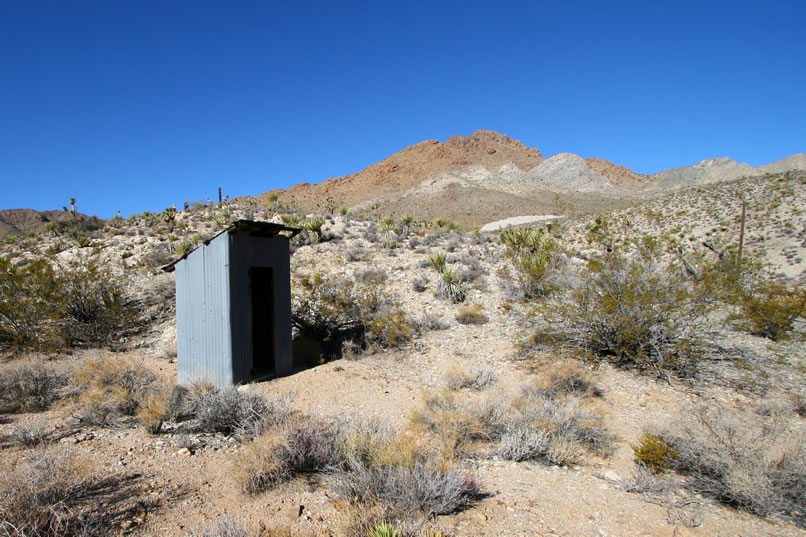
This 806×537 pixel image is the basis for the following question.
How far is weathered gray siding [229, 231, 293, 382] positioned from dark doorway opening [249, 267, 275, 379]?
38.9 inches

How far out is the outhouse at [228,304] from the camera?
7.72 meters

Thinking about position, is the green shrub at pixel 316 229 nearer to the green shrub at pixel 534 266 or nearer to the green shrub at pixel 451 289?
the green shrub at pixel 451 289

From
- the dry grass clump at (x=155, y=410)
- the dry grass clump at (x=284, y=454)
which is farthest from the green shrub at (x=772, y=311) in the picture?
the dry grass clump at (x=155, y=410)

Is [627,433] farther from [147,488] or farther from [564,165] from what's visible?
[564,165]

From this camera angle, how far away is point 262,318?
33.3 ft

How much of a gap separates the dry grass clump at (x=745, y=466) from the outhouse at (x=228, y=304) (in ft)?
21.9

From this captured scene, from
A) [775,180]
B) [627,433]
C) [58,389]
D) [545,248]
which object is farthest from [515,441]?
[775,180]

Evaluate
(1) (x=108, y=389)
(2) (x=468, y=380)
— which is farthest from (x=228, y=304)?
(2) (x=468, y=380)

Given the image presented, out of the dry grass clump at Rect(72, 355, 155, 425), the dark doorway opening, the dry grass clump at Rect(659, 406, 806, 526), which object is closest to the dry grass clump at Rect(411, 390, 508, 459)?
the dry grass clump at Rect(659, 406, 806, 526)

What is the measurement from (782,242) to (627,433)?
24.1 metres

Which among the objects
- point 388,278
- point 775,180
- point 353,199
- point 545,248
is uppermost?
point 353,199

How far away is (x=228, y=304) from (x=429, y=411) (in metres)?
4.10

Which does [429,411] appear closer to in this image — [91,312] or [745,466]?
[745,466]

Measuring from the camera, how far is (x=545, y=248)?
45.8ft
